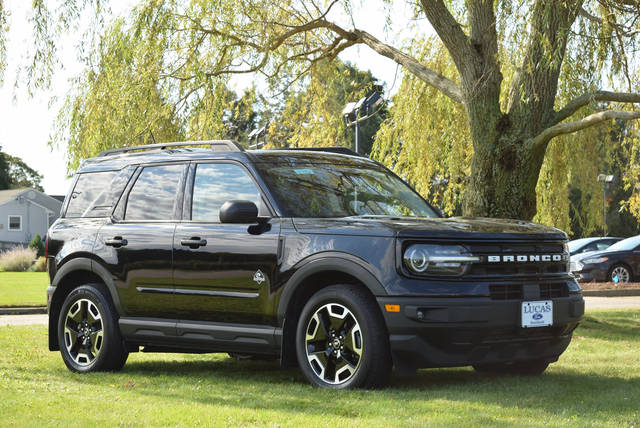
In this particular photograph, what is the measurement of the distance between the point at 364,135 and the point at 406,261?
178 feet

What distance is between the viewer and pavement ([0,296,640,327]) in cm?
1761

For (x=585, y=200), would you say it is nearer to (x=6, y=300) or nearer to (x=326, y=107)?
(x=326, y=107)

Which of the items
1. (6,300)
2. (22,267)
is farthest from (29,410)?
(22,267)

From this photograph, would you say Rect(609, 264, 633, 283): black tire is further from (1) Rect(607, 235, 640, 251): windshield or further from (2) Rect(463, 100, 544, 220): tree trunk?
(2) Rect(463, 100, 544, 220): tree trunk

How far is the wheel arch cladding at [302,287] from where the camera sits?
6.84m

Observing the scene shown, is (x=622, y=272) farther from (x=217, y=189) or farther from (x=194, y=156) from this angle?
(x=217, y=189)

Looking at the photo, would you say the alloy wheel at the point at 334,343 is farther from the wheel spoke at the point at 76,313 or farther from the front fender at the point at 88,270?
the wheel spoke at the point at 76,313

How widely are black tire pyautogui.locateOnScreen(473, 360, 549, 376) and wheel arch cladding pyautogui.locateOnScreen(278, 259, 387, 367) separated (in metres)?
1.69

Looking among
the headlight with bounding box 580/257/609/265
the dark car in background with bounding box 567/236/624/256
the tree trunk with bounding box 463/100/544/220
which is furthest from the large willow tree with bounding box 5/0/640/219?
the dark car in background with bounding box 567/236/624/256

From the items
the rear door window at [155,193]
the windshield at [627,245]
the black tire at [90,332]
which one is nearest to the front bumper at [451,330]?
the rear door window at [155,193]

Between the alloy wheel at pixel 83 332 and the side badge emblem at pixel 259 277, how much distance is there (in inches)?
75.0

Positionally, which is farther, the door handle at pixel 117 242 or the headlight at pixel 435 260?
the door handle at pixel 117 242

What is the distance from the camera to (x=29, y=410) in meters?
6.14

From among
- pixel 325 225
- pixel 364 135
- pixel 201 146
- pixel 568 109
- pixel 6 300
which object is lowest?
pixel 6 300
